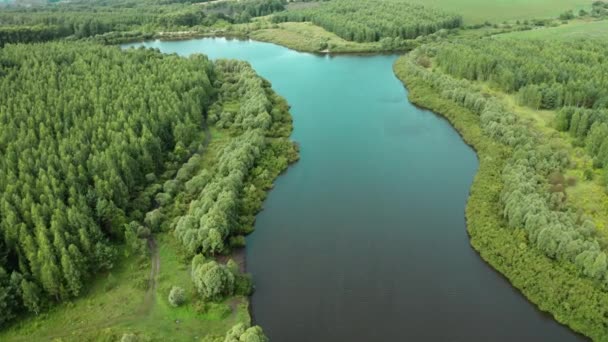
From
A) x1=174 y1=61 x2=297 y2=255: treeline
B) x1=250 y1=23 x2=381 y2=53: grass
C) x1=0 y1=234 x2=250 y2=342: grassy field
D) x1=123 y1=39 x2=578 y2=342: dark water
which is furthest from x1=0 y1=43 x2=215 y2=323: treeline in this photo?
x1=250 y1=23 x2=381 y2=53: grass

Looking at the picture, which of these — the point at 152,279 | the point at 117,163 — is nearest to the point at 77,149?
the point at 117,163

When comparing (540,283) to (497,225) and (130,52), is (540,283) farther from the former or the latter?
(130,52)

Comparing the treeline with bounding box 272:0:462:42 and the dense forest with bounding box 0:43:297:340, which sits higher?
the treeline with bounding box 272:0:462:42

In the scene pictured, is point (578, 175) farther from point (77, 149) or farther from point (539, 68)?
point (77, 149)

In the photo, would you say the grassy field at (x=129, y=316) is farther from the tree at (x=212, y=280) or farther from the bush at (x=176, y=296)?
the tree at (x=212, y=280)

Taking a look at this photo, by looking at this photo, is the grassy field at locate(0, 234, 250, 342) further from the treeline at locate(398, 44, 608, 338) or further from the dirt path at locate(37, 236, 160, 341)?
the treeline at locate(398, 44, 608, 338)

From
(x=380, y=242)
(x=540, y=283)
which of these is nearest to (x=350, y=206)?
(x=380, y=242)
